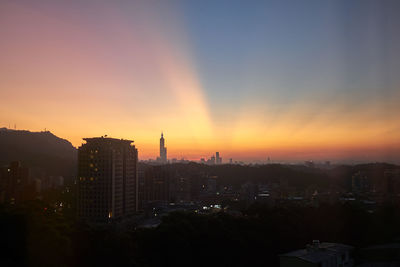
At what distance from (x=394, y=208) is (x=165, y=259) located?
28.3ft

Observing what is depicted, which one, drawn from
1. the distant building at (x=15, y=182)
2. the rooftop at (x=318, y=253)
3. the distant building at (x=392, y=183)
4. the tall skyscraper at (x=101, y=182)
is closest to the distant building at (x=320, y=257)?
the rooftop at (x=318, y=253)

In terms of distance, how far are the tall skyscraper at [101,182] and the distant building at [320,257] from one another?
14.9 meters

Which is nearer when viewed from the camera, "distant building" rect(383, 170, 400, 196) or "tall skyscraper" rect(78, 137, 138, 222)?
"tall skyscraper" rect(78, 137, 138, 222)

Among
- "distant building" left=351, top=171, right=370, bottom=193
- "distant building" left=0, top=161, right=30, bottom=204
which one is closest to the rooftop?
"distant building" left=0, top=161, right=30, bottom=204

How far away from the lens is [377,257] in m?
7.92

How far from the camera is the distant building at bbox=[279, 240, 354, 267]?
273 inches

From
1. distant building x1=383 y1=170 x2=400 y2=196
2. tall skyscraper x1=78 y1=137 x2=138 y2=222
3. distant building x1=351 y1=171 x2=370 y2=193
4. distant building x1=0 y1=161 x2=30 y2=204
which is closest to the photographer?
tall skyscraper x1=78 y1=137 x2=138 y2=222

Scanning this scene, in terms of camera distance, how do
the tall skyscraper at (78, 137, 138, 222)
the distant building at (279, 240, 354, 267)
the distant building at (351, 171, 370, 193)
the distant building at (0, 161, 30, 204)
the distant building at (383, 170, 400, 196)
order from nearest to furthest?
1. the distant building at (279, 240, 354, 267)
2. the tall skyscraper at (78, 137, 138, 222)
3. the distant building at (383, 170, 400, 196)
4. the distant building at (0, 161, 30, 204)
5. the distant building at (351, 171, 370, 193)

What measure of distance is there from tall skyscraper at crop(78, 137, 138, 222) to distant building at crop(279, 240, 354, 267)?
14.9 metres

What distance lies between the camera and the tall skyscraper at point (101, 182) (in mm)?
20219

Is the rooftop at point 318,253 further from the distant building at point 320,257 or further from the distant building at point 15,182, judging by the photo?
the distant building at point 15,182

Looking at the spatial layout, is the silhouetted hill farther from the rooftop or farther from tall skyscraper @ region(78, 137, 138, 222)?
the rooftop

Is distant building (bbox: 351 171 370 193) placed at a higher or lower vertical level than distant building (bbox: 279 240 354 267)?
higher

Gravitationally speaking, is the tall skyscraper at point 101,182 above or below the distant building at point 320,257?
above
